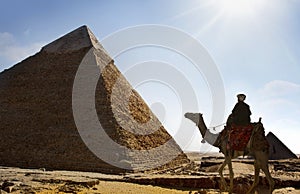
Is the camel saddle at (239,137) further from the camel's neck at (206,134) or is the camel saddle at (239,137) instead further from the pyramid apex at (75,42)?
the pyramid apex at (75,42)

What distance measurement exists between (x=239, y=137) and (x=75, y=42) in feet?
78.4

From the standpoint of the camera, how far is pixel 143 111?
25.9 m

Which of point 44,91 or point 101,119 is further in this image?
point 44,91

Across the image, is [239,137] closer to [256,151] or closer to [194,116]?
[256,151]

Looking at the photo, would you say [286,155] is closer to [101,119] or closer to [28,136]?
[101,119]

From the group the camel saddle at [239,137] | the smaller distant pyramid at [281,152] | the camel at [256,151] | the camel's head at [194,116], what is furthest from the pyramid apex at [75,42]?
the camel saddle at [239,137]

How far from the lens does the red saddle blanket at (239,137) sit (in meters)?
6.53

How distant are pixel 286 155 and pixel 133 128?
37.7 ft

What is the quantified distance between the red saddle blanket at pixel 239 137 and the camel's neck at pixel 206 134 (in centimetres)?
86

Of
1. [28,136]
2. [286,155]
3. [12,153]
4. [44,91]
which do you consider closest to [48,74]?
[44,91]

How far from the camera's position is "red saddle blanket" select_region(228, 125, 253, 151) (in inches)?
257

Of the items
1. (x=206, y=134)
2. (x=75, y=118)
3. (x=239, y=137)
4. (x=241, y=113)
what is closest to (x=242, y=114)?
(x=241, y=113)

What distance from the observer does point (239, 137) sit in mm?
6629

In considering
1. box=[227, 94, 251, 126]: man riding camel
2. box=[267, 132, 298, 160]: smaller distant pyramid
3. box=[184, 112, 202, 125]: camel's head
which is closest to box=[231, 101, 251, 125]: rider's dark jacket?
box=[227, 94, 251, 126]: man riding camel
